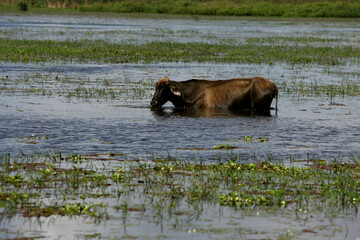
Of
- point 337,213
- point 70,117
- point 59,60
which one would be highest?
point 59,60

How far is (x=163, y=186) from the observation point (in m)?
8.83

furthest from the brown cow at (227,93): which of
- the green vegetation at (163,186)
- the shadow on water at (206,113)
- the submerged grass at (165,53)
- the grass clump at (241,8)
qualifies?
the grass clump at (241,8)

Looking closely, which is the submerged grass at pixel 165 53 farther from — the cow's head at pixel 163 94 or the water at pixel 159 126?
the cow's head at pixel 163 94

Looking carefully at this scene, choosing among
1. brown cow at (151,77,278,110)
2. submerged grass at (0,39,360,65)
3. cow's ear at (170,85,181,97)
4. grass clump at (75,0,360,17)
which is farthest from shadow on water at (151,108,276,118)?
grass clump at (75,0,360,17)

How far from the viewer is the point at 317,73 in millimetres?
24906

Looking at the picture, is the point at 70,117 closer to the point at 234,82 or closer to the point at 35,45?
the point at 234,82

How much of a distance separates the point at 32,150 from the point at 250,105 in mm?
6897

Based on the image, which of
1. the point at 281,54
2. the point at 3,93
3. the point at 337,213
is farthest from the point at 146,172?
the point at 281,54

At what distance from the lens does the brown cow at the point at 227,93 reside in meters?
16.3

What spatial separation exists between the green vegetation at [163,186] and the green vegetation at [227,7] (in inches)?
3043

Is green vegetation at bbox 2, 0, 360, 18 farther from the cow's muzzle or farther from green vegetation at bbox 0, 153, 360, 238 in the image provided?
green vegetation at bbox 0, 153, 360, 238

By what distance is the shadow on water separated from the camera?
15648 millimetres

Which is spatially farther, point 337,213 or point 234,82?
point 234,82

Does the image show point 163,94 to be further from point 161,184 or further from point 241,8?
point 241,8
